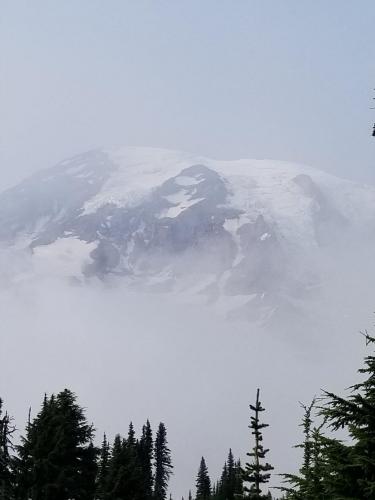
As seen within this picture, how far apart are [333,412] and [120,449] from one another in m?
16.3

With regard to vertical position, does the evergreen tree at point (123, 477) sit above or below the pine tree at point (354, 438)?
below

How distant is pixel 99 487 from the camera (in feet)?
82.8

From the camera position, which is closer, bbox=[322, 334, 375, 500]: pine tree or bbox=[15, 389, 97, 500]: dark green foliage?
bbox=[322, 334, 375, 500]: pine tree

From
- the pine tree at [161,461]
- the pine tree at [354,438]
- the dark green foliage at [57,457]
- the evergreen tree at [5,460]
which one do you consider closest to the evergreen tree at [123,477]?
the dark green foliage at [57,457]

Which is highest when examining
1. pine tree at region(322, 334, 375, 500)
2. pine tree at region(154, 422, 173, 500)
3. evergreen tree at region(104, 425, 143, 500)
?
pine tree at region(322, 334, 375, 500)

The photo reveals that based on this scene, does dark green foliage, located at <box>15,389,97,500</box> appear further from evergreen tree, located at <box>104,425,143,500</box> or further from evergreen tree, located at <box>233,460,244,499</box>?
evergreen tree, located at <box>233,460,244,499</box>

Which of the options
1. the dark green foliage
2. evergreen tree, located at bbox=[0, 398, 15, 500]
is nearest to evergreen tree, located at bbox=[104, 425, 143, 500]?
the dark green foliage

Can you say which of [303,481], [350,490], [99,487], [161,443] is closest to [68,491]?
[99,487]

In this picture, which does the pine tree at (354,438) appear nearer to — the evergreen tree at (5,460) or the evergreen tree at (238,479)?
the evergreen tree at (238,479)

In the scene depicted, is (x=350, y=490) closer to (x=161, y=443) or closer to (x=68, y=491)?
(x=68, y=491)

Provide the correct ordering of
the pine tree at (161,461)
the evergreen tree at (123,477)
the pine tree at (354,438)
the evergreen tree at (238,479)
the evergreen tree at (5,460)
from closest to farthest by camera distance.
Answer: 1. the pine tree at (354,438)
2. the evergreen tree at (238,479)
3. the evergreen tree at (5,460)
4. the evergreen tree at (123,477)
5. the pine tree at (161,461)

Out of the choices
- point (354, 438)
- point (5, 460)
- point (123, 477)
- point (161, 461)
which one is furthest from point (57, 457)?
point (161, 461)

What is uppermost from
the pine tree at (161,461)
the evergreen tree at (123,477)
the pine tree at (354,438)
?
the pine tree at (354,438)

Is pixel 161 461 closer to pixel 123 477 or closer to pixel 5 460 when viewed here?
pixel 123 477
